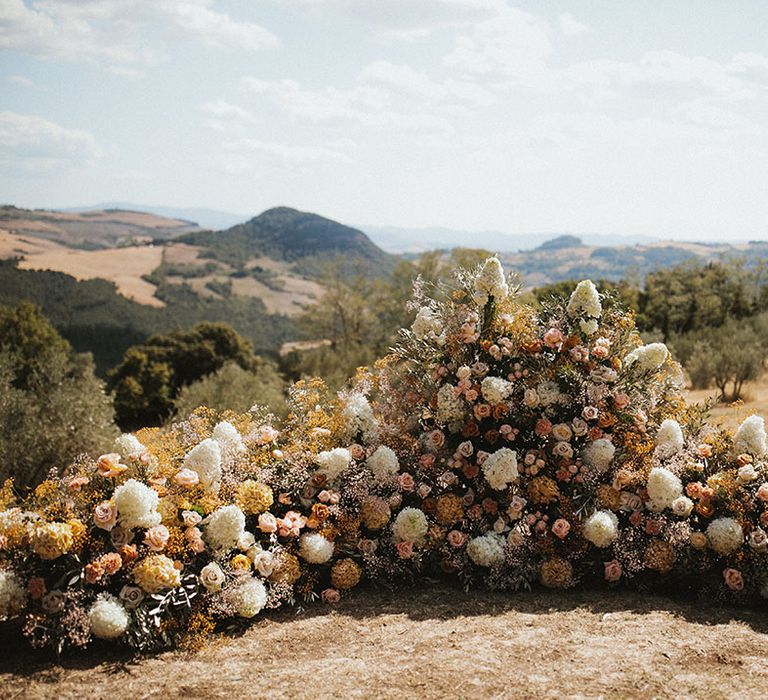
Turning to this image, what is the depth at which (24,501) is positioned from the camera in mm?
5898

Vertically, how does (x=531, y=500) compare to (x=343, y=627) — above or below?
above

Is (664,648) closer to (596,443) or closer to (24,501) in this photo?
(596,443)

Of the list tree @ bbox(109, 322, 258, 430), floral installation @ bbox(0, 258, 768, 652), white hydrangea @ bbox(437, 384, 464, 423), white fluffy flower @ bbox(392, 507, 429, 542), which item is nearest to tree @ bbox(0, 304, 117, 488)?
floral installation @ bbox(0, 258, 768, 652)

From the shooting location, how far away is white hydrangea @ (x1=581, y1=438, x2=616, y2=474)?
6.57 m

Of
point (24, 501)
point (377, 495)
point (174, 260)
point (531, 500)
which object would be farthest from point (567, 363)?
point (174, 260)

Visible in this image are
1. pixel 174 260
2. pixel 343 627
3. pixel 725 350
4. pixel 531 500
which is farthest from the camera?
A: pixel 174 260

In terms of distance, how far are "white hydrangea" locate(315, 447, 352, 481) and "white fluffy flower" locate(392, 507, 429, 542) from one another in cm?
81

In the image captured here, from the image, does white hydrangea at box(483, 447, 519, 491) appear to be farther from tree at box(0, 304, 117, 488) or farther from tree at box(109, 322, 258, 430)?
tree at box(109, 322, 258, 430)

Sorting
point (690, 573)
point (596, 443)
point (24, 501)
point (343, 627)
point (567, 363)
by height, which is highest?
point (567, 363)

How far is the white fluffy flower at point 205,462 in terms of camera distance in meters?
6.08

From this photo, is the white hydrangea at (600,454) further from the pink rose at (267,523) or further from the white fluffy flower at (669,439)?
the pink rose at (267,523)

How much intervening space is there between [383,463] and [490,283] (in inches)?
93.3

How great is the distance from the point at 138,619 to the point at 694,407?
6.13 meters

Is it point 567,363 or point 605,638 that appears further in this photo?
point 567,363
